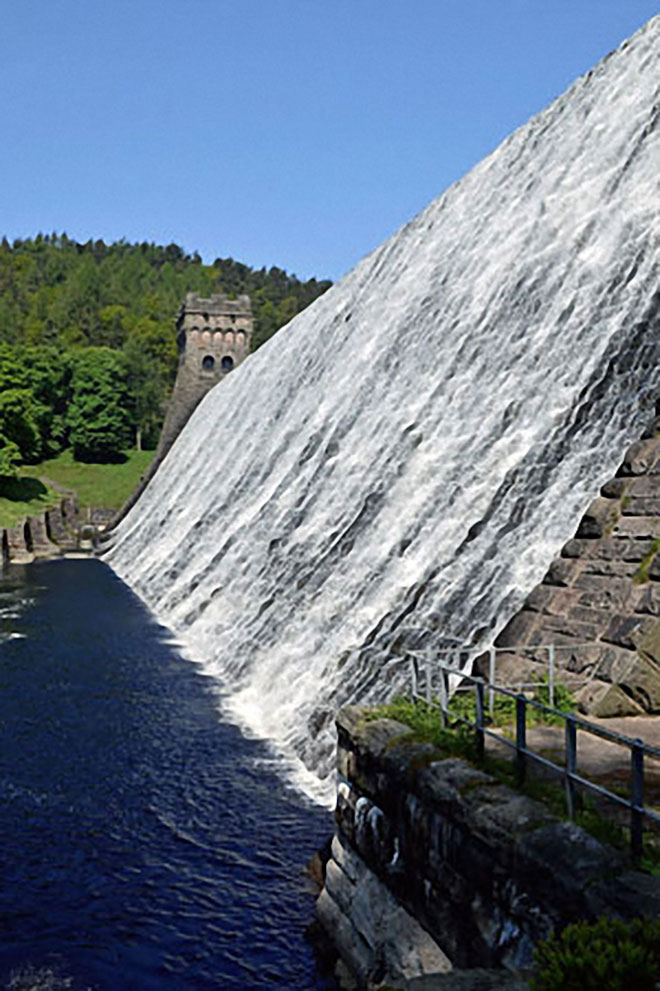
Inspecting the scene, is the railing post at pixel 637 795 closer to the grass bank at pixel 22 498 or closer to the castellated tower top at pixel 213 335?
the grass bank at pixel 22 498

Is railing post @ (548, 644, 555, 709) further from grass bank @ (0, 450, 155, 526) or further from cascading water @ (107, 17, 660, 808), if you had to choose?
grass bank @ (0, 450, 155, 526)

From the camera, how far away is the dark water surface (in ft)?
33.1

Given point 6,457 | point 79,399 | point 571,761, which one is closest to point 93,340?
point 79,399

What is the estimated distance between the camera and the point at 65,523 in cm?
6512

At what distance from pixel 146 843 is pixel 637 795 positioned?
876cm

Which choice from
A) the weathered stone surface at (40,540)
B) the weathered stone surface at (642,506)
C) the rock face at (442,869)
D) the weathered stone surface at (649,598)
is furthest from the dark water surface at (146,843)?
the weathered stone surface at (40,540)

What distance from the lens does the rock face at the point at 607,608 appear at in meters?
11.0

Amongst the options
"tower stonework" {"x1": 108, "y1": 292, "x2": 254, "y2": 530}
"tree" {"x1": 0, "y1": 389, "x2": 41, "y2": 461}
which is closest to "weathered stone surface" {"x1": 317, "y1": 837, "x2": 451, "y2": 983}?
"tower stonework" {"x1": 108, "y1": 292, "x2": 254, "y2": 530}

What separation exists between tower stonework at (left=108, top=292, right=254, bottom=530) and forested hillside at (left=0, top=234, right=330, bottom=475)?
12.9 metres

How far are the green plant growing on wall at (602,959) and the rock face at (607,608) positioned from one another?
6158 mm

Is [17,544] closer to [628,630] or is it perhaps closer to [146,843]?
[146,843]

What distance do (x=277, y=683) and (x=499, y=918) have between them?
12.7 metres

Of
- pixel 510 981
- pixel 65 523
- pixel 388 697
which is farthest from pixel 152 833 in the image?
pixel 65 523

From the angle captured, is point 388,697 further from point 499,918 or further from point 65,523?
point 65,523
